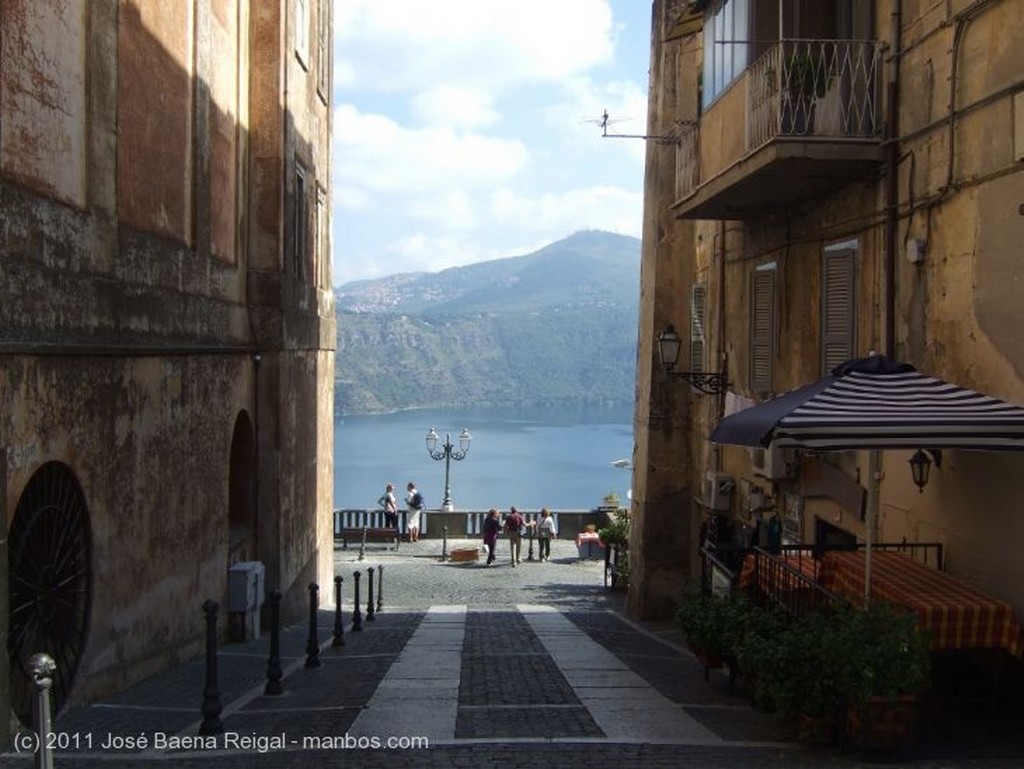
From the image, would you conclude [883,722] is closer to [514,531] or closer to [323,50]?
[323,50]

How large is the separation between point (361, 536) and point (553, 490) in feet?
253

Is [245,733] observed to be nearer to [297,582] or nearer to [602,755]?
[602,755]

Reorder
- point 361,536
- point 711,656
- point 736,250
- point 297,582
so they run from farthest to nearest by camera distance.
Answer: point 361,536 < point 297,582 < point 736,250 < point 711,656

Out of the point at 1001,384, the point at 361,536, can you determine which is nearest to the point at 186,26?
the point at 1001,384

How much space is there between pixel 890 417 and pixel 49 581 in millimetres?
6335

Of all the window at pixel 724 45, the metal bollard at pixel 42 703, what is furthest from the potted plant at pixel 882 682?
the window at pixel 724 45

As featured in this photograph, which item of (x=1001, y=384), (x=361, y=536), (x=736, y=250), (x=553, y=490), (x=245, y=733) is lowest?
(x=553, y=490)

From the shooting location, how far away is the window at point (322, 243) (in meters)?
22.9

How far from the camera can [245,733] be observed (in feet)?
27.9

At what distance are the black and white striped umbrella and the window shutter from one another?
31.1ft

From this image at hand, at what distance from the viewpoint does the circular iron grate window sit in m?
8.84

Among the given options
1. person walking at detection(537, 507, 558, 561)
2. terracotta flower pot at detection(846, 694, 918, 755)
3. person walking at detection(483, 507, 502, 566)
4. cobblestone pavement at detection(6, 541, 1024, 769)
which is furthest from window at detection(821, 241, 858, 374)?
person walking at detection(537, 507, 558, 561)

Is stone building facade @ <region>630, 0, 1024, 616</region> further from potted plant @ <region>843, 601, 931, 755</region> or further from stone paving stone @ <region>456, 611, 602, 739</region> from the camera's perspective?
stone paving stone @ <region>456, 611, 602, 739</region>

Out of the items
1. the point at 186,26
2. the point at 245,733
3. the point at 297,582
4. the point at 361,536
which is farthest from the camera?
the point at 361,536
